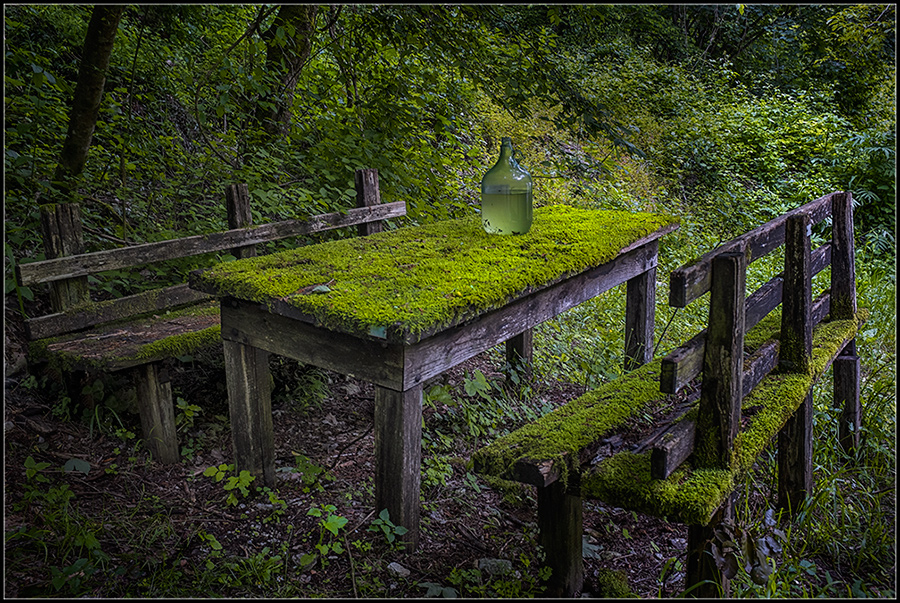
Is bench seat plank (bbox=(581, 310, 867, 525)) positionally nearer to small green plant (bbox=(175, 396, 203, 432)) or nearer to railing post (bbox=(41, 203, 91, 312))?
small green plant (bbox=(175, 396, 203, 432))

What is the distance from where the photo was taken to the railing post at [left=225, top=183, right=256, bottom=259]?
3455 mm

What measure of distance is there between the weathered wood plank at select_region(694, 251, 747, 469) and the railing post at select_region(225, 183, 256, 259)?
8.63 ft

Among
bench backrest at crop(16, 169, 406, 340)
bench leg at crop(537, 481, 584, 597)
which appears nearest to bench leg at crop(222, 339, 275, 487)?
bench backrest at crop(16, 169, 406, 340)

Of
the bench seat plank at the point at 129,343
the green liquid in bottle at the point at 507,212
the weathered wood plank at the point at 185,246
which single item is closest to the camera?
the bench seat plank at the point at 129,343

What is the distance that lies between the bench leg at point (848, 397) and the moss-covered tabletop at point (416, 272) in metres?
1.41

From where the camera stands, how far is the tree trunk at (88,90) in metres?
3.20

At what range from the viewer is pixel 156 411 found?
2809 mm

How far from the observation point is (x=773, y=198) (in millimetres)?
8953

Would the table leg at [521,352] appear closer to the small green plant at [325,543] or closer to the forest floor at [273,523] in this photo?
the forest floor at [273,523]

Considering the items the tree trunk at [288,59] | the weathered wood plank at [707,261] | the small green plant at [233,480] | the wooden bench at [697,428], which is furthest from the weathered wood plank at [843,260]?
the tree trunk at [288,59]

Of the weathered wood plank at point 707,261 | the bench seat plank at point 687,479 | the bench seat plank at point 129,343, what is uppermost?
the weathered wood plank at point 707,261

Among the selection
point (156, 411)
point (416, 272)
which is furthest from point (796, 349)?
point (156, 411)

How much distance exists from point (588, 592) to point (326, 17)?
189 inches

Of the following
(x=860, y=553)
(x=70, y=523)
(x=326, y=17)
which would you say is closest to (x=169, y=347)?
(x=70, y=523)
